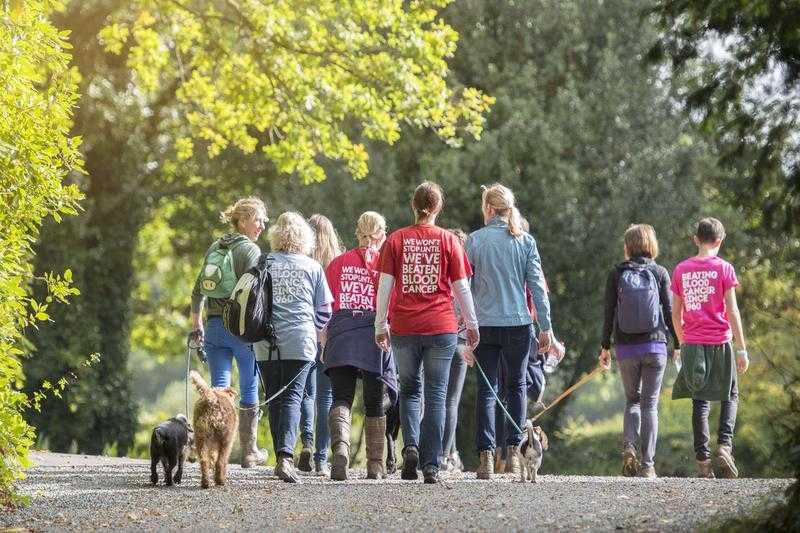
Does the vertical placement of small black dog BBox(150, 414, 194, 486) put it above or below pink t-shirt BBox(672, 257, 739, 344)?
below

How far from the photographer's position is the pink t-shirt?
36.4ft

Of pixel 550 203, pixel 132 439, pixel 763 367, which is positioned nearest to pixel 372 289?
pixel 763 367

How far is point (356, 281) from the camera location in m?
10.1

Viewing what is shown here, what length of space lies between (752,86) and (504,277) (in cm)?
324

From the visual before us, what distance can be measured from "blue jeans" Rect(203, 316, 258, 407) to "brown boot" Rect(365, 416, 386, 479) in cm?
136

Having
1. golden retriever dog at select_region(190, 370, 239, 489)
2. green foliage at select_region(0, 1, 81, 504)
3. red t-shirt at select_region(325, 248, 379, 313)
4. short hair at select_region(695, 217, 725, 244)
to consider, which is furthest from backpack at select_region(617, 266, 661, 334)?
green foliage at select_region(0, 1, 81, 504)

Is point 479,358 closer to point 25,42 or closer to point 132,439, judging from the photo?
point 25,42

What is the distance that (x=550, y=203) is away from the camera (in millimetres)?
19453

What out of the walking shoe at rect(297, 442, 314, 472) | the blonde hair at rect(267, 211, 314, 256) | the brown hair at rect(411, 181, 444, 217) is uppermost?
the brown hair at rect(411, 181, 444, 217)

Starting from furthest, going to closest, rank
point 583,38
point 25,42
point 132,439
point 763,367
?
1. point 132,439
2. point 583,38
3. point 763,367
4. point 25,42

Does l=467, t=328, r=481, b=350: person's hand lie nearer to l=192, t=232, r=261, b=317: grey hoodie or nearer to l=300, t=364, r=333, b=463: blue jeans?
l=300, t=364, r=333, b=463: blue jeans

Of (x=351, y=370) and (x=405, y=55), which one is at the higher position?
(x=405, y=55)

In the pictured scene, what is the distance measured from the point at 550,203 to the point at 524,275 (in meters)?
9.53

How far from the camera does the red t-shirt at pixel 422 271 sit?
30.8 feet
